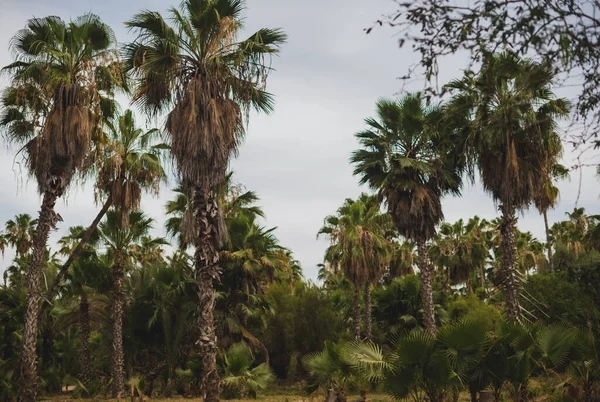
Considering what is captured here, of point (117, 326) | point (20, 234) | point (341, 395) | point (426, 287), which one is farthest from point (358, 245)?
point (20, 234)

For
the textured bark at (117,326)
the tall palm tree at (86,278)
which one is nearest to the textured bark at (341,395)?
the textured bark at (117,326)

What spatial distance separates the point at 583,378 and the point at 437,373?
3468 mm

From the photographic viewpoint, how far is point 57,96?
19.3m

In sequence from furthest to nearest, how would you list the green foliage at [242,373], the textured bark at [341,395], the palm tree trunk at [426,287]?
the palm tree trunk at [426,287], the green foliage at [242,373], the textured bark at [341,395]

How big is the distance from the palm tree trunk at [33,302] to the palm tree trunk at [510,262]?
593 inches

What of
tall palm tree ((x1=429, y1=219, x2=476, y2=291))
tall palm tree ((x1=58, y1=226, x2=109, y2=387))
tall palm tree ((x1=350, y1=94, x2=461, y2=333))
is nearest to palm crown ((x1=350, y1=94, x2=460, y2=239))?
tall palm tree ((x1=350, y1=94, x2=461, y2=333))

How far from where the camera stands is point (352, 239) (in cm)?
3038

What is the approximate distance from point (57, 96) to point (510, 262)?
16102 mm

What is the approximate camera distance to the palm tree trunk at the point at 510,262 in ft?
68.8

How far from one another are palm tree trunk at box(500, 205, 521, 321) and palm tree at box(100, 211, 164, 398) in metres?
14.9

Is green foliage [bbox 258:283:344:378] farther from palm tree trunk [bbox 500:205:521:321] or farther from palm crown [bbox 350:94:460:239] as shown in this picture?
palm tree trunk [bbox 500:205:521:321]

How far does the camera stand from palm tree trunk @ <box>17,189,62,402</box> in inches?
698

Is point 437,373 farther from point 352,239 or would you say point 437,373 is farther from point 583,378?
point 352,239

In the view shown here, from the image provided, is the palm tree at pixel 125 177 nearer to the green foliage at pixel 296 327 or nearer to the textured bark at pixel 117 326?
the textured bark at pixel 117 326
